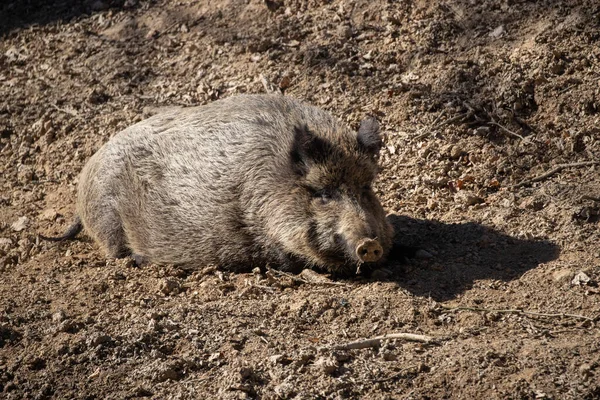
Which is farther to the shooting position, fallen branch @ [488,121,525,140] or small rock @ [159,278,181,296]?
fallen branch @ [488,121,525,140]

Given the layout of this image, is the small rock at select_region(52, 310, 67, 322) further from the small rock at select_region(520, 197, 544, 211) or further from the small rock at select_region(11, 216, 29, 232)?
the small rock at select_region(520, 197, 544, 211)

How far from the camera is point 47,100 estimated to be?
8688 millimetres

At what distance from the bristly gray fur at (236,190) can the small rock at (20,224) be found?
2.81 ft

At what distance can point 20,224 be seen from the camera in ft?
24.2

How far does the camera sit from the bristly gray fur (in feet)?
18.9

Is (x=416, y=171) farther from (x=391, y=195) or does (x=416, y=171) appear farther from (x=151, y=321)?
(x=151, y=321)

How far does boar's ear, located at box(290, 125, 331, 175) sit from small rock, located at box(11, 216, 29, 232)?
2.96m

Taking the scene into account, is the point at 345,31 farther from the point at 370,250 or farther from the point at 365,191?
the point at 370,250

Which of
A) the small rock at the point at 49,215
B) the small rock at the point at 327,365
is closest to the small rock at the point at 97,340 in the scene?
the small rock at the point at 327,365

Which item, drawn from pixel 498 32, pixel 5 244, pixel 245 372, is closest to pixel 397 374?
pixel 245 372

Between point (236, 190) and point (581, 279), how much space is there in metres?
2.55

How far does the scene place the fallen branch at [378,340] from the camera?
4.56 meters

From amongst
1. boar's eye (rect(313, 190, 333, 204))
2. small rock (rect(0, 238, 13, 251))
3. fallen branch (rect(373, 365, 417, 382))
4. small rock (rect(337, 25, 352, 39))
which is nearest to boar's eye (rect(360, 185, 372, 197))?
boar's eye (rect(313, 190, 333, 204))

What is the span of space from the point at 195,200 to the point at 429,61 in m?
2.79
